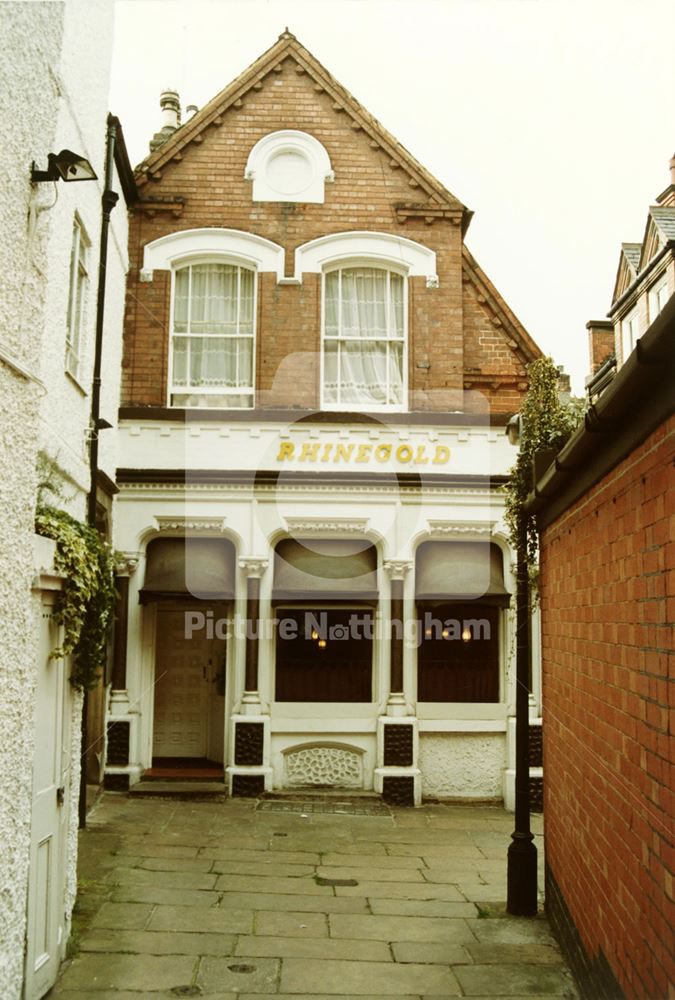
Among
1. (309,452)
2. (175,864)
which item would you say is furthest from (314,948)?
(309,452)

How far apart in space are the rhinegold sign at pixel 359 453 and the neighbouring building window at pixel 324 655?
6.72ft

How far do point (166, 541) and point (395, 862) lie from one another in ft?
18.0

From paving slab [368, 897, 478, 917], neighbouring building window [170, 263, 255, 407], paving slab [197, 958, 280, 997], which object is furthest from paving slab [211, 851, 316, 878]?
neighbouring building window [170, 263, 255, 407]

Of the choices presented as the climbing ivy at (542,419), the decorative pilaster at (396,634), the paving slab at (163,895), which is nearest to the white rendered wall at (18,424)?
the paving slab at (163,895)

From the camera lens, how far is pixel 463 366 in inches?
521

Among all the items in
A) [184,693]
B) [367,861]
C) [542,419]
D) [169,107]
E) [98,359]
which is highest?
[169,107]

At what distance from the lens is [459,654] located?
12812 millimetres

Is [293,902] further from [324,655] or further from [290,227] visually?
[290,227]

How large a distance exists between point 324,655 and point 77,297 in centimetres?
594

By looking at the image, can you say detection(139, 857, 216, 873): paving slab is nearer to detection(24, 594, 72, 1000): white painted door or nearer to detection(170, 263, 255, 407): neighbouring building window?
detection(24, 594, 72, 1000): white painted door

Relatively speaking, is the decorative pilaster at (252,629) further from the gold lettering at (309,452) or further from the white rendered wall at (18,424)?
the white rendered wall at (18,424)

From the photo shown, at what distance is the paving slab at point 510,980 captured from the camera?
6.09m

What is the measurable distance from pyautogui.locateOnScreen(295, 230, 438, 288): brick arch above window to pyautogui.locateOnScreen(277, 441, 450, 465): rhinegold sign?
7.79ft

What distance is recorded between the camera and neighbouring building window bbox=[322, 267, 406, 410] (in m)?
13.1
